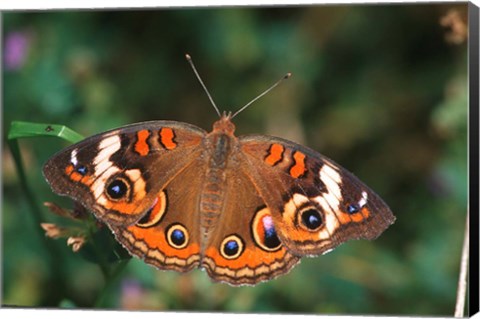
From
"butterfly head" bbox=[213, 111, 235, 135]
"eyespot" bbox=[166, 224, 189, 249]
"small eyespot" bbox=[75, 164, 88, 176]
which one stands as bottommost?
"eyespot" bbox=[166, 224, 189, 249]

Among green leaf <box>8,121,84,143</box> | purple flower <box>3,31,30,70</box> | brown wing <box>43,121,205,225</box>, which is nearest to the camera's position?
brown wing <box>43,121,205,225</box>

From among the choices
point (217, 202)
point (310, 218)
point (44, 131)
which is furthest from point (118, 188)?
point (310, 218)

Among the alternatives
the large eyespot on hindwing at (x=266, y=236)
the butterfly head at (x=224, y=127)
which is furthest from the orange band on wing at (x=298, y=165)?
the butterfly head at (x=224, y=127)

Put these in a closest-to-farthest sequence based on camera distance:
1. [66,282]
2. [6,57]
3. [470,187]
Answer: [470,187] < [66,282] < [6,57]

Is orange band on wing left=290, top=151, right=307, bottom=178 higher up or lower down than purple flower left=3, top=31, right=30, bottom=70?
lower down

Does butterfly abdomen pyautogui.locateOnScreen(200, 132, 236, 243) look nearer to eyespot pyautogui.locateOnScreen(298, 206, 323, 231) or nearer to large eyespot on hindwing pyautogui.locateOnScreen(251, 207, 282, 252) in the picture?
large eyespot on hindwing pyautogui.locateOnScreen(251, 207, 282, 252)

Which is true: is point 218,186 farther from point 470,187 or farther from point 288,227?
point 470,187

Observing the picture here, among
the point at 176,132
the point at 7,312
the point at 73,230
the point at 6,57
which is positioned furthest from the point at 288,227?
the point at 6,57

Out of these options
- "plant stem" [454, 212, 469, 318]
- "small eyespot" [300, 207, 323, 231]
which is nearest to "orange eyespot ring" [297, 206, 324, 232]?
"small eyespot" [300, 207, 323, 231]
